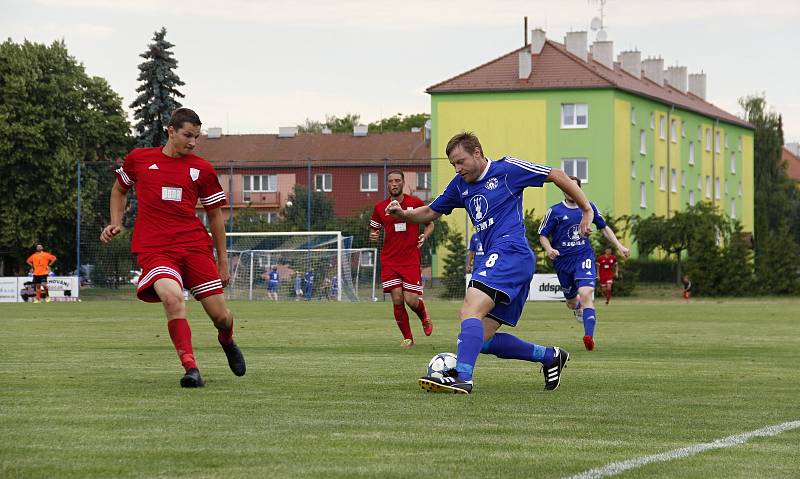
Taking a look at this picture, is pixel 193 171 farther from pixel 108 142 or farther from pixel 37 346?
pixel 108 142

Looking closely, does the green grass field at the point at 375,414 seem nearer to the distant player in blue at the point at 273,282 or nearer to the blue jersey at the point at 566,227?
the blue jersey at the point at 566,227

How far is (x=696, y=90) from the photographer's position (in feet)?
320

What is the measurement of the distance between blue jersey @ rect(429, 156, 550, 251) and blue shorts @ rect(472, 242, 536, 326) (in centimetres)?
8

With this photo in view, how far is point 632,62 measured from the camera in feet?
279

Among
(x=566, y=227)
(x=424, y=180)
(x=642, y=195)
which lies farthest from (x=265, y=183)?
(x=566, y=227)

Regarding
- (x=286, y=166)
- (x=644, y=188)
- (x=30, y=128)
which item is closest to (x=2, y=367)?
(x=30, y=128)

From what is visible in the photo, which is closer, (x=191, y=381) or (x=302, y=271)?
(x=191, y=381)

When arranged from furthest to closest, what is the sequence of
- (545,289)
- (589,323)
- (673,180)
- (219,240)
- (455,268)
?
(673,180)
(455,268)
(545,289)
(589,323)
(219,240)

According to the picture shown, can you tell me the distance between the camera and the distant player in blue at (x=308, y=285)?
44938 millimetres

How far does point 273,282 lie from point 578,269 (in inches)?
1154

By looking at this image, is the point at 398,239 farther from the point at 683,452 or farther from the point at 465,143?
the point at 683,452

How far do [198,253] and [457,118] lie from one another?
6258 cm

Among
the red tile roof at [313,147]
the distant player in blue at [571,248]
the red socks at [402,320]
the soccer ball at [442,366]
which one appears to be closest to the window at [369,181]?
the red tile roof at [313,147]

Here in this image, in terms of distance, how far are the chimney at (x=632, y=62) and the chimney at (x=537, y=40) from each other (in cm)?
1126
